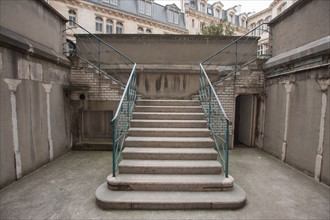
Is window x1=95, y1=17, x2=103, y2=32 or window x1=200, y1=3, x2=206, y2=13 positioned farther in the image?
window x1=200, y1=3, x2=206, y2=13

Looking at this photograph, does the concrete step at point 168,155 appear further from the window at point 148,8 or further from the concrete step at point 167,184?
the window at point 148,8

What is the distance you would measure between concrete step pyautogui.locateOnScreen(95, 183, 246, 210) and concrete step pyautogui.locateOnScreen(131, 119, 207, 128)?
1.87m

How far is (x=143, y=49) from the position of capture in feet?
24.0

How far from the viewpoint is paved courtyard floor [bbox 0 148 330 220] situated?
8.74ft

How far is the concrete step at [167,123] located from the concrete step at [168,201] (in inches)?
73.5

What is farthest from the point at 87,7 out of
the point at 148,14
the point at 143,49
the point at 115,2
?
the point at 143,49

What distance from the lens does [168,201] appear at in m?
2.78

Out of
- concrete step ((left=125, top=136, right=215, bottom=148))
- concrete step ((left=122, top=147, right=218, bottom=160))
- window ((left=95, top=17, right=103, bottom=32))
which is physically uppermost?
window ((left=95, top=17, right=103, bottom=32))

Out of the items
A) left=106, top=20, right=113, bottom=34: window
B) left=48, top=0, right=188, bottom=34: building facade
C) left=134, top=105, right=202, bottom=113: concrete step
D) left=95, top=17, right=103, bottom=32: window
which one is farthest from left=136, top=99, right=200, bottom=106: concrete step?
left=106, top=20, right=113, bottom=34: window

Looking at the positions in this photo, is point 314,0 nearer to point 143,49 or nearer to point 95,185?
point 143,49

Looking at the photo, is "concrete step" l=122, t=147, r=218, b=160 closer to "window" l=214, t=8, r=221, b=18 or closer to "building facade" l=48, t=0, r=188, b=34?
"building facade" l=48, t=0, r=188, b=34

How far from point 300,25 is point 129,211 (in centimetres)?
621

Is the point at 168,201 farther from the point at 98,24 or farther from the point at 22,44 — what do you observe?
the point at 98,24

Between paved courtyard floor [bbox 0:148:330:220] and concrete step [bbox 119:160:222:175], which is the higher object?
concrete step [bbox 119:160:222:175]
